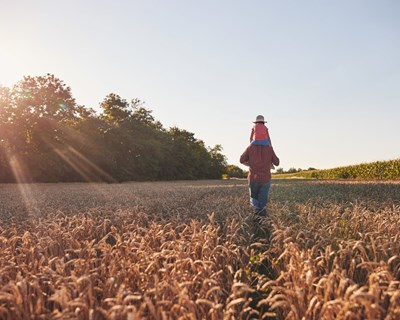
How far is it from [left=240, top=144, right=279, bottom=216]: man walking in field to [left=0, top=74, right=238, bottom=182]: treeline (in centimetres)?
3383

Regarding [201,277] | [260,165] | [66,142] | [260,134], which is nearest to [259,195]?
[260,165]

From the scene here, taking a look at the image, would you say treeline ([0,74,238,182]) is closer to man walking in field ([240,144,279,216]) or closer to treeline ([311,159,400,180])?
treeline ([311,159,400,180])

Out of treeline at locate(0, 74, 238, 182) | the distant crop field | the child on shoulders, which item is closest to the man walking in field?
the child on shoulders

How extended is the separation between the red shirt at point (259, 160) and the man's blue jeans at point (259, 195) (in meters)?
0.16

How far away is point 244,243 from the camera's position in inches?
234

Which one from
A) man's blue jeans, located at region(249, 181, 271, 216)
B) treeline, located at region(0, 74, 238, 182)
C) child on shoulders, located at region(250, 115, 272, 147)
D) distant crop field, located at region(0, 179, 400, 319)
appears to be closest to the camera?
distant crop field, located at region(0, 179, 400, 319)

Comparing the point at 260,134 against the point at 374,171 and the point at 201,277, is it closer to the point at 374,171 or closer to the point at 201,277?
the point at 201,277

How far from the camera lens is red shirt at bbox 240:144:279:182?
8.75 m

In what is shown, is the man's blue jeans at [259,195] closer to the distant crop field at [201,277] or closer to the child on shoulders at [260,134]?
the child on shoulders at [260,134]

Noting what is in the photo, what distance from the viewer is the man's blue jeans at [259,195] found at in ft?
29.1

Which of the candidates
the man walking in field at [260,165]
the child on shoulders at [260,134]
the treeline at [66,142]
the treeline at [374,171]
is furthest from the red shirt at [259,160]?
the treeline at [374,171]

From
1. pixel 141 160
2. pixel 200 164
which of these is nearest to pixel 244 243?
pixel 141 160

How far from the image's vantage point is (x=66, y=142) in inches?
1761

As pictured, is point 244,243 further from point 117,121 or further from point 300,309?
point 117,121
